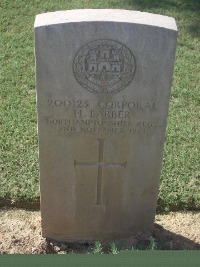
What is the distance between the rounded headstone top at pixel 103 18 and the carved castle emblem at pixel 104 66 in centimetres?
14

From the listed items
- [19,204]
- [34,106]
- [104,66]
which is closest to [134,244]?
[19,204]

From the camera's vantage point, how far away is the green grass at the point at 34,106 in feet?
14.8

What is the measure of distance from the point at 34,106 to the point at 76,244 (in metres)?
1.94

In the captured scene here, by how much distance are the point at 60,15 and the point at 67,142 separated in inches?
33.5

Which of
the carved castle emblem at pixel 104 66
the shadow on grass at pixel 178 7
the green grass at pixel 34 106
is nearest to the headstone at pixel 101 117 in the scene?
the carved castle emblem at pixel 104 66

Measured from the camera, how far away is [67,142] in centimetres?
345

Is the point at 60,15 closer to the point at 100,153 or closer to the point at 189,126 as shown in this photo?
the point at 100,153

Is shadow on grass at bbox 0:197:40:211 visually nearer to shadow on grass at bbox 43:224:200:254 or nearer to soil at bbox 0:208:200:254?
soil at bbox 0:208:200:254

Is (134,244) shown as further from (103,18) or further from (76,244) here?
(103,18)

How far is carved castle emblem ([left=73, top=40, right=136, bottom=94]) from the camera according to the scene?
3043 millimetres

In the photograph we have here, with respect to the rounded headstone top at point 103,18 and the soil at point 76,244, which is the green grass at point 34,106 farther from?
the rounded headstone top at point 103,18

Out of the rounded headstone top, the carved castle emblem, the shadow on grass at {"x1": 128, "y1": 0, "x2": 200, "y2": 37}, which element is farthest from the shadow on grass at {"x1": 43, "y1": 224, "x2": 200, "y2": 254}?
the shadow on grass at {"x1": 128, "y1": 0, "x2": 200, "y2": 37}

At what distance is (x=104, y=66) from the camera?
3115 millimetres

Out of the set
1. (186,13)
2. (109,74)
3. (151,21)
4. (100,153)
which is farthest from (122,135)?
(186,13)
